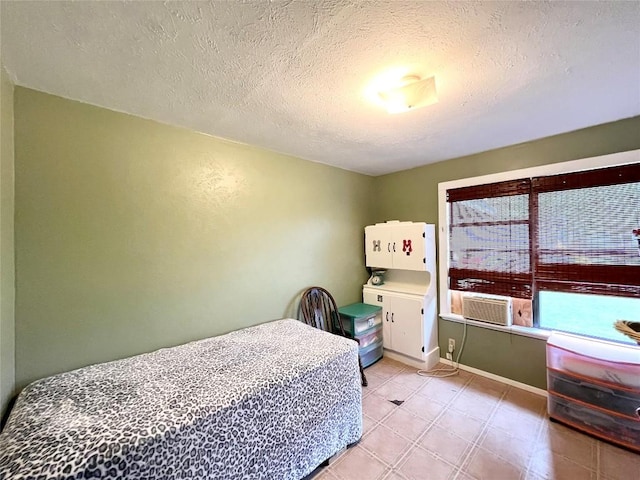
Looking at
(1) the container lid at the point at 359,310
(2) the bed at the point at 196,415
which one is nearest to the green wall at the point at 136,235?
(2) the bed at the point at 196,415

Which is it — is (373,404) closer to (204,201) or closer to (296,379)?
(296,379)

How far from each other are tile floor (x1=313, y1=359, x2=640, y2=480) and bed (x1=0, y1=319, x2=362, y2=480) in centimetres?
26

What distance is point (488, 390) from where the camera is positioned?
2631 mm

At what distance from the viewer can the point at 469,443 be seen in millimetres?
1945

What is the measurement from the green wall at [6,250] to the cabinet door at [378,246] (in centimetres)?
323

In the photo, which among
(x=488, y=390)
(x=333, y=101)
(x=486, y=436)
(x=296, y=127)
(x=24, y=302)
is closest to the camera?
(x=24, y=302)

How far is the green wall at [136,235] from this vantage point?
1.61m

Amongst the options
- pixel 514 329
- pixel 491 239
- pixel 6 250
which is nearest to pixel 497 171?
pixel 491 239

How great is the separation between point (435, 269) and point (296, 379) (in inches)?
88.5

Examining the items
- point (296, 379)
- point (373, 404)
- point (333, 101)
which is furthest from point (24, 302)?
point (373, 404)

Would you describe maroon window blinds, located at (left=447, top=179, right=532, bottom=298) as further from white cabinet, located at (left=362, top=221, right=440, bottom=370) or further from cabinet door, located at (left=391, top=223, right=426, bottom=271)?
cabinet door, located at (left=391, top=223, right=426, bottom=271)

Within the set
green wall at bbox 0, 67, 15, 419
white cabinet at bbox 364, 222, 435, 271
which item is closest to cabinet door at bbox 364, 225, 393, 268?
white cabinet at bbox 364, 222, 435, 271

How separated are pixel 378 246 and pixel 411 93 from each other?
222cm

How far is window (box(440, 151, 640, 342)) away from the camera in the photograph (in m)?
2.14
